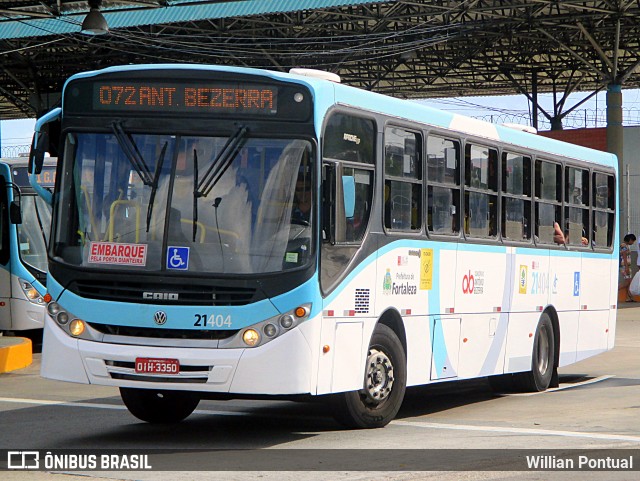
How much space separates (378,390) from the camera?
11039 millimetres

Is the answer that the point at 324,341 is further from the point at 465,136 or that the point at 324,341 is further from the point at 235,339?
the point at 465,136

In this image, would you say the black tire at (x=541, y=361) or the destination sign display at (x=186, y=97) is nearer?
the destination sign display at (x=186, y=97)

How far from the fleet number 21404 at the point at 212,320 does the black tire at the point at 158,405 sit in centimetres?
180

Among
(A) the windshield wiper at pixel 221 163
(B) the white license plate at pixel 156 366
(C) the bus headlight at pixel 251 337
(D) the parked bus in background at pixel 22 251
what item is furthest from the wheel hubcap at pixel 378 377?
(D) the parked bus in background at pixel 22 251

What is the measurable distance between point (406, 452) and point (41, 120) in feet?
14.0

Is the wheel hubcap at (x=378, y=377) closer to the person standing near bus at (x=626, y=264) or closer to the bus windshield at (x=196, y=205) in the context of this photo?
the bus windshield at (x=196, y=205)

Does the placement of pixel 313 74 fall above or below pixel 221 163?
above

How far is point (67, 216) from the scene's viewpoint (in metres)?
10.4

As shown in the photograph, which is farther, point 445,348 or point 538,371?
point 538,371

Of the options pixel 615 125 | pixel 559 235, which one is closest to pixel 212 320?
pixel 559 235

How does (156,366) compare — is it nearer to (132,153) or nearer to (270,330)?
(270,330)

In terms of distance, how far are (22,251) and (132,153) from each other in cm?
1197

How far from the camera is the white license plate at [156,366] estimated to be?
9.74 m

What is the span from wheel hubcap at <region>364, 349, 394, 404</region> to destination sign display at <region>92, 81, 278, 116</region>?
93.9 inches
